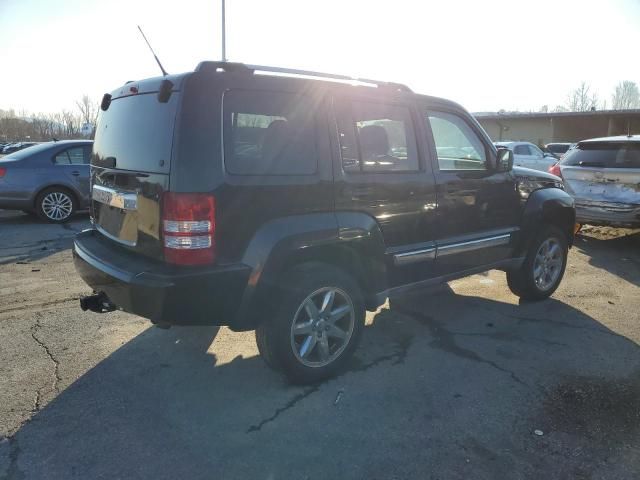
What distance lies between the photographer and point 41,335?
13.0 feet

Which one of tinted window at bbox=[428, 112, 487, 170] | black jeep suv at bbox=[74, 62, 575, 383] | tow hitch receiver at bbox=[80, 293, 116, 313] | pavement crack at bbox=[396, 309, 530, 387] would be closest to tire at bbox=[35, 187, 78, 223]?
black jeep suv at bbox=[74, 62, 575, 383]

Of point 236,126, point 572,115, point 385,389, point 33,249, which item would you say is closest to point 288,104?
point 236,126

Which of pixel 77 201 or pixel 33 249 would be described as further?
pixel 77 201

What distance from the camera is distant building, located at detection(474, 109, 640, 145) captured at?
31906 millimetres

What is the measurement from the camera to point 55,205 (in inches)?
342

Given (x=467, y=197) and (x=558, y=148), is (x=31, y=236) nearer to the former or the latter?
(x=467, y=197)

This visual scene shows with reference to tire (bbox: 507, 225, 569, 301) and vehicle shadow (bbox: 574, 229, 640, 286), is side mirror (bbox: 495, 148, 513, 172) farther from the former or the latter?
vehicle shadow (bbox: 574, 229, 640, 286)

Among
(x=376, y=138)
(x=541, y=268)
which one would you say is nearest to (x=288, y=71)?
(x=376, y=138)

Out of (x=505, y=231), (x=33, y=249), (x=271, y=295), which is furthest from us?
(x=33, y=249)

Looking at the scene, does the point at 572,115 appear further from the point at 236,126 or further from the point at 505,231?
the point at 236,126

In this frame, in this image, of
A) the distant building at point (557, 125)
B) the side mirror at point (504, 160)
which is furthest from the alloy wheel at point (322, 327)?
the distant building at point (557, 125)

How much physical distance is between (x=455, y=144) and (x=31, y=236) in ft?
22.3

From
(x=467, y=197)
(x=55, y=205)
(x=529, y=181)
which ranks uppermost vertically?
(x=529, y=181)

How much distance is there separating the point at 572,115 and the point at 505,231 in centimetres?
3191
